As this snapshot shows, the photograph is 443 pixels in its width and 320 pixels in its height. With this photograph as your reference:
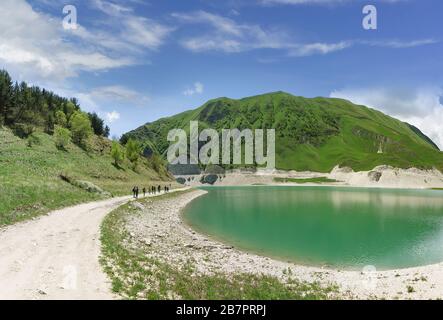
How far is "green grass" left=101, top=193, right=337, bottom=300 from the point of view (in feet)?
56.2

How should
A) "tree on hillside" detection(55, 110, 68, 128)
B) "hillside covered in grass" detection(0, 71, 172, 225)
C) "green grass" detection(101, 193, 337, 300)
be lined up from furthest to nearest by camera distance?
"tree on hillside" detection(55, 110, 68, 128)
"hillside covered in grass" detection(0, 71, 172, 225)
"green grass" detection(101, 193, 337, 300)

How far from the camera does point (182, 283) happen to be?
62.8ft

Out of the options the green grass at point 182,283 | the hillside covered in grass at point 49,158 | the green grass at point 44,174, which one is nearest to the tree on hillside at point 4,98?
the hillside covered in grass at point 49,158

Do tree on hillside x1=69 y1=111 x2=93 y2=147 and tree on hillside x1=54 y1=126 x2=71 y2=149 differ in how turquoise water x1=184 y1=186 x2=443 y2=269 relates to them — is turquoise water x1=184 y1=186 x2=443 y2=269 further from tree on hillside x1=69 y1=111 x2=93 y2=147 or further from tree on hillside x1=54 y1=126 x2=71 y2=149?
tree on hillside x1=69 y1=111 x2=93 y2=147

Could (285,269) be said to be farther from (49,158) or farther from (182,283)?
(49,158)

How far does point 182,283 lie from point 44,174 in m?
50.7

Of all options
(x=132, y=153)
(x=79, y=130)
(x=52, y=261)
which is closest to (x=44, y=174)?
(x=52, y=261)

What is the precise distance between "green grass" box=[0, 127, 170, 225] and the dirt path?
545cm

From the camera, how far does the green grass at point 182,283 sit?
1712cm

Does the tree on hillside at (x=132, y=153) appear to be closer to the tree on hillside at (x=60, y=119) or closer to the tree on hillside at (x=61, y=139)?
the tree on hillside at (x=60, y=119)

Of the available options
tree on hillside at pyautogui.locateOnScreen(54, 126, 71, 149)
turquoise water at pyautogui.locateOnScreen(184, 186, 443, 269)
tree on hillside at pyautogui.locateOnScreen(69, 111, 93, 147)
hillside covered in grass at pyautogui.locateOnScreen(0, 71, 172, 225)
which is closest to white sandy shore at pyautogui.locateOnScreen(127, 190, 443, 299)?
turquoise water at pyautogui.locateOnScreen(184, 186, 443, 269)
